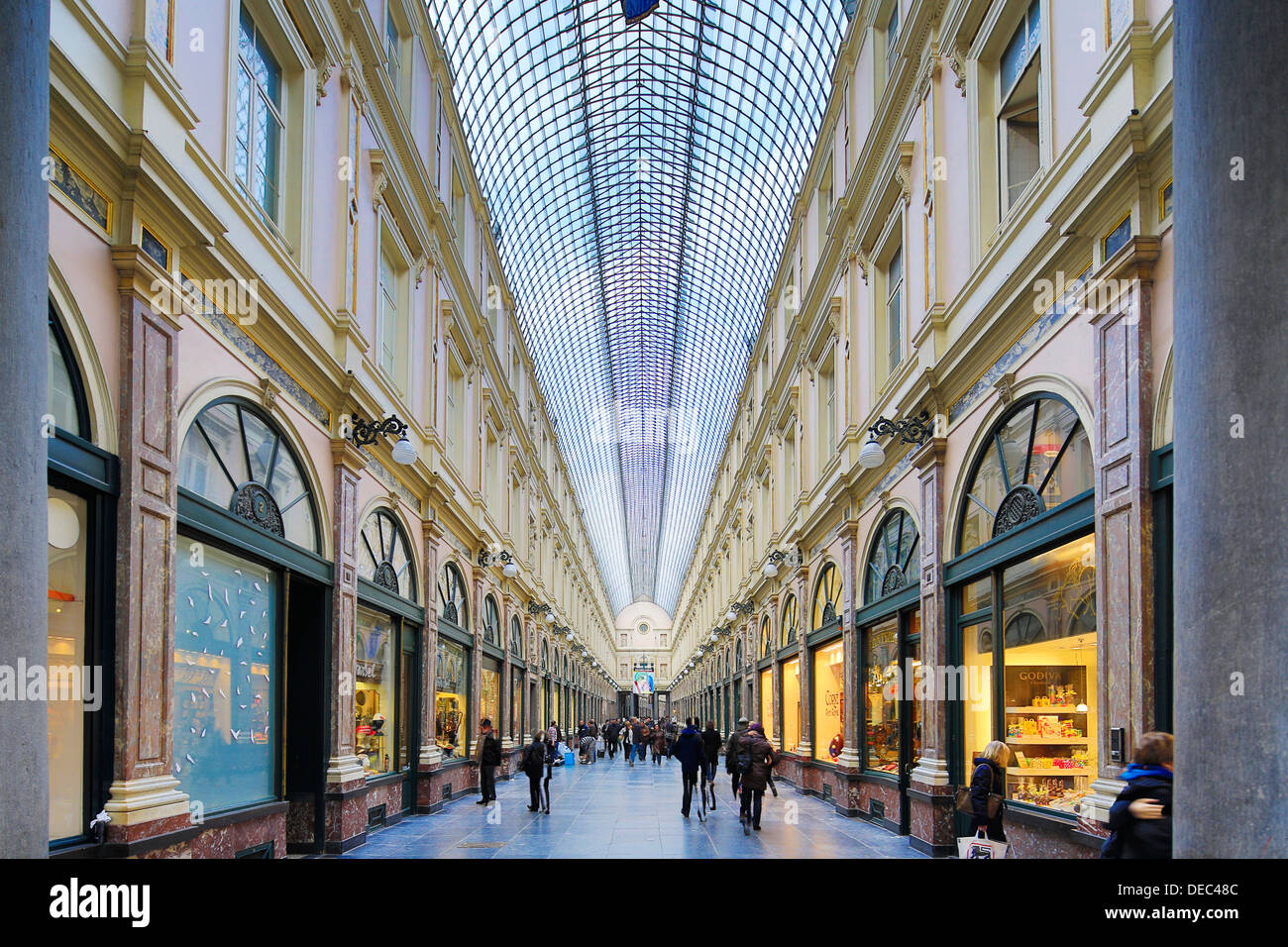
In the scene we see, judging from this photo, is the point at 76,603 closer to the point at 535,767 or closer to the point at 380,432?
the point at 380,432

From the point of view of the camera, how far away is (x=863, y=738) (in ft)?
56.9

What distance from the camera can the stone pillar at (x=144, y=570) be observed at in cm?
730

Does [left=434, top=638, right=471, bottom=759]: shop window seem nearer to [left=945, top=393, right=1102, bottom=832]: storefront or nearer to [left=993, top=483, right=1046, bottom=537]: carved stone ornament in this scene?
[left=945, top=393, right=1102, bottom=832]: storefront

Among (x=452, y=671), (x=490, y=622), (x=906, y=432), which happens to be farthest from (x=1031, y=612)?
(x=490, y=622)

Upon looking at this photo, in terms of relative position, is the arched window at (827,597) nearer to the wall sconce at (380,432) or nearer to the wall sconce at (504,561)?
the wall sconce at (504,561)

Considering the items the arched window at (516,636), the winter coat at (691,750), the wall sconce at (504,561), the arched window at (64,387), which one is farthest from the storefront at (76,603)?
the arched window at (516,636)

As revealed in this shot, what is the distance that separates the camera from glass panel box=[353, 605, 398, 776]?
46.8 feet

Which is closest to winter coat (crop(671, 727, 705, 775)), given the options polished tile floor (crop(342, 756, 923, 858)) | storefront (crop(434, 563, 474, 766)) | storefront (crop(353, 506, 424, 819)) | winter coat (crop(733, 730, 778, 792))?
polished tile floor (crop(342, 756, 923, 858))

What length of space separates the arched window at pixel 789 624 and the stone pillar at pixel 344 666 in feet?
44.5

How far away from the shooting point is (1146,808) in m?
5.14

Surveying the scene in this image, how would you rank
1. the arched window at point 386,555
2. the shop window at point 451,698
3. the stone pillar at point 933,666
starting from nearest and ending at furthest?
the stone pillar at point 933,666 < the arched window at point 386,555 < the shop window at point 451,698

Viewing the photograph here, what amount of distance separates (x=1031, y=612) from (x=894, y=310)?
305 inches
